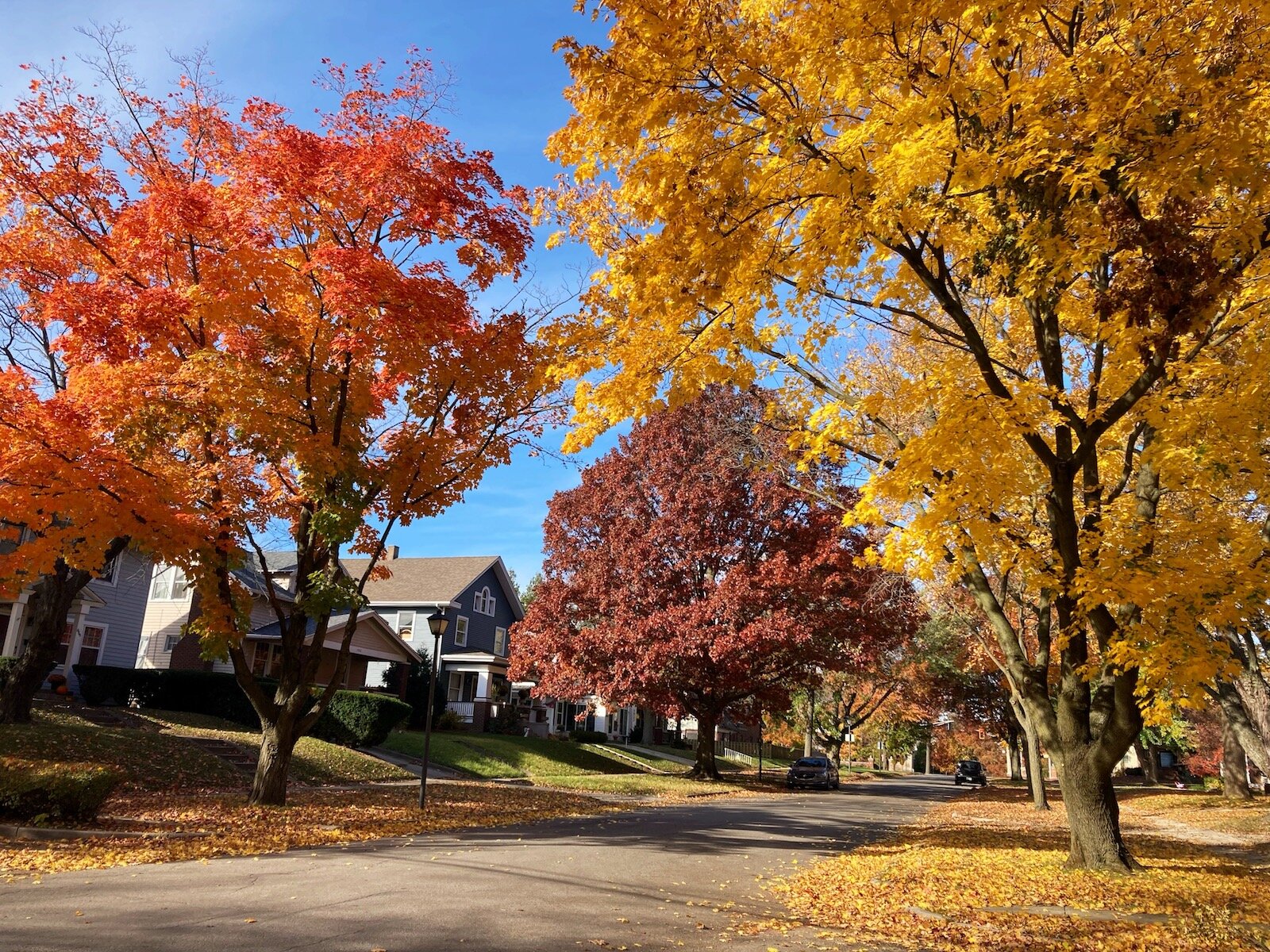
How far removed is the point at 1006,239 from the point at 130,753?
61.2ft

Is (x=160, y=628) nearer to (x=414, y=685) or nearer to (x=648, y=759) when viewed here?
(x=414, y=685)

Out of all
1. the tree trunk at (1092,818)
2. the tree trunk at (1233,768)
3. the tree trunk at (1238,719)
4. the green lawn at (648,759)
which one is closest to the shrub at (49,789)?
the tree trunk at (1092,818)

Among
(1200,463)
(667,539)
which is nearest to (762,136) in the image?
(1200,463)

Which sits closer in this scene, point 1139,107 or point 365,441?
point 1139,107

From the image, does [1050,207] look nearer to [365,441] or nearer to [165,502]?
[365,441]

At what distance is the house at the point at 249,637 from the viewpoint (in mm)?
30781

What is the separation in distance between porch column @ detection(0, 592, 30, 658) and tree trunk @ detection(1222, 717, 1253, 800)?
39473 mm

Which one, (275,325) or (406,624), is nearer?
(275,325)

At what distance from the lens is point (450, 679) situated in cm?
3866

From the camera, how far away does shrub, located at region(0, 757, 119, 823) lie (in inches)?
382

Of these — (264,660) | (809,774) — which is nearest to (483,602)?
(264,660)

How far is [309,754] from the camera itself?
66.0 ft

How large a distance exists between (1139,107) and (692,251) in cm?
377

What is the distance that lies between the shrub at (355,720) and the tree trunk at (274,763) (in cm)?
1156
